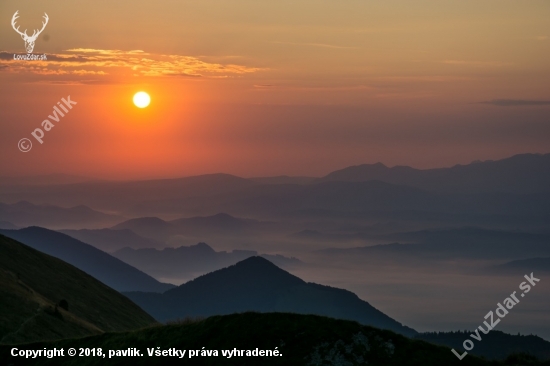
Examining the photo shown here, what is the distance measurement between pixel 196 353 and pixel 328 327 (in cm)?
840

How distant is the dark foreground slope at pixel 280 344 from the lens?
151 feet

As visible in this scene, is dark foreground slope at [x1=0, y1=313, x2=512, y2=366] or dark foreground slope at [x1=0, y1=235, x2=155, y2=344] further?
dark foreground slope at [x1=0, y1=235, x2=155, y2=344]

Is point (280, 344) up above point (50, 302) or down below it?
below

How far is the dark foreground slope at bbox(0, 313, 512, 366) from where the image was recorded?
151ft

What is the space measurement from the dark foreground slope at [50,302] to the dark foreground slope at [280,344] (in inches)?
605

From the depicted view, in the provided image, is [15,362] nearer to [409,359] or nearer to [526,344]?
[409,359]

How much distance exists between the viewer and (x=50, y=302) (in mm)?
85562

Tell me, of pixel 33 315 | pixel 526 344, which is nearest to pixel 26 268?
pixel 33 315

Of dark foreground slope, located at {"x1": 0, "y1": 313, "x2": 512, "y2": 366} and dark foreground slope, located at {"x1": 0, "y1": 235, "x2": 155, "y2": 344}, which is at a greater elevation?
dark foreground slope, located at {"x1": 0, "y1": 235, "x2": 155, "y2": 344}

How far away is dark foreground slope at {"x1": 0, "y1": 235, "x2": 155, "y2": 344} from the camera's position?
6775cm

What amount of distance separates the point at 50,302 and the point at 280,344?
46.0 m

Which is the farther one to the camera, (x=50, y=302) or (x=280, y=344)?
(x=50, y=302)

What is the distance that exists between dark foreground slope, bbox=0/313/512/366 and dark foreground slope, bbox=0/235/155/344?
1537 cm

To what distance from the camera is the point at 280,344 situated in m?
47.3
